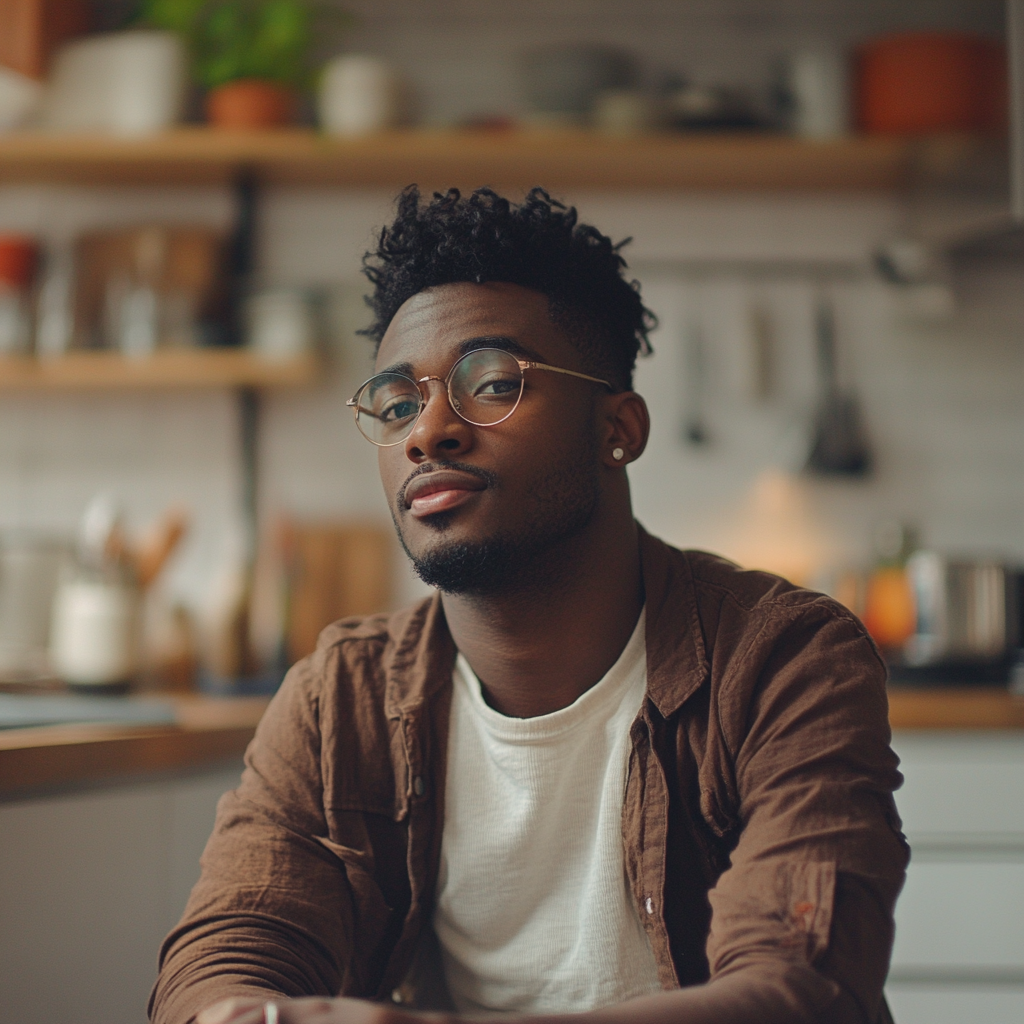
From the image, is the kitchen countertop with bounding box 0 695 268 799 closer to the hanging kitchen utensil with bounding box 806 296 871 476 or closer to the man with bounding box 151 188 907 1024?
the man with bounding box 151 188 907 1024

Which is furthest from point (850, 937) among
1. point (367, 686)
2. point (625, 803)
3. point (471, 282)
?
point (471, 282)

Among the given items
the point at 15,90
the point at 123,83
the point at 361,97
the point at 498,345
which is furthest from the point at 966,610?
the point at 123,83

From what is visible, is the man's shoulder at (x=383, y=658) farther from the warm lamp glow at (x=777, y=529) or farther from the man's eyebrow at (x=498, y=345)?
the warm lamp glow at (x=777, y=529)

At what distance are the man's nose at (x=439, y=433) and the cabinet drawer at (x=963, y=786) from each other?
1201mm

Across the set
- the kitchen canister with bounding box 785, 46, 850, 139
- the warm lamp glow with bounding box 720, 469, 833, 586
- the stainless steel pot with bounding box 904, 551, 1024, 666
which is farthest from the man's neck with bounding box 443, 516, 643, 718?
the kitchen canister with bounding box 785, 46, 850, 139

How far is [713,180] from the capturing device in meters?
2.50

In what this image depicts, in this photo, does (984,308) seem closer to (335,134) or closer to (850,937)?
(335,134)

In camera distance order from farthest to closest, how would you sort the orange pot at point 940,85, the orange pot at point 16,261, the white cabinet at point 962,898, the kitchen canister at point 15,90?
the orange pot at point 16,261
the orange pot at point 940,85
the white cabinet at point 962,898
the kitchen canister at point 15,90

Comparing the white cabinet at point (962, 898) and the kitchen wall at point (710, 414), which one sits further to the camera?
the kitchen wall at point (710, 414)

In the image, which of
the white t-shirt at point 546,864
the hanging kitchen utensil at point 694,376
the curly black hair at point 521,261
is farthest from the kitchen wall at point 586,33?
the white t-shirt at point 546,864

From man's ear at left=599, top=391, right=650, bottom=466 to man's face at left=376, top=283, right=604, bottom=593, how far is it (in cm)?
2

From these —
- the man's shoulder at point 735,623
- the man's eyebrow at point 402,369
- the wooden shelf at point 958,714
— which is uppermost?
the man's eyebrow at point 402,369

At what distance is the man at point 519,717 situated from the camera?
0.94 metres

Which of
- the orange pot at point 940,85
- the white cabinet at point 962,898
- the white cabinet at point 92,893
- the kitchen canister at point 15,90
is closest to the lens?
the white cabinet at point 92,893
